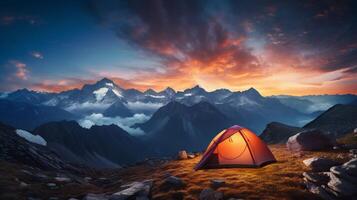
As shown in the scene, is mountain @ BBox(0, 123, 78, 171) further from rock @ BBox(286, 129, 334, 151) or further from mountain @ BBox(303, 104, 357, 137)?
mountain @ BBox(303, 104, 357, 137)

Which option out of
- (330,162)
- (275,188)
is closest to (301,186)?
(275,188)

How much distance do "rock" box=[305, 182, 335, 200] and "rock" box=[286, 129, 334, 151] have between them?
13879 millimetres

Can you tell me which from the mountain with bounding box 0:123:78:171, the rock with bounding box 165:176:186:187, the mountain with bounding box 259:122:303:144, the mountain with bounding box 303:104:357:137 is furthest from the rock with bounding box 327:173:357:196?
the mountain with bounding box 303:104:357:137

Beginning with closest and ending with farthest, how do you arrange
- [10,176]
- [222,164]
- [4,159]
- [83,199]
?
[83,199]
[10,176]
[222,164]
[4,159]

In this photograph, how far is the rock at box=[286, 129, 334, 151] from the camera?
25.9 m

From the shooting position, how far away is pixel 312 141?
26219 millimetres

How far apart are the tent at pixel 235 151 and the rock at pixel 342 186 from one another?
831 cm

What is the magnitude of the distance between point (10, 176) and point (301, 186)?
21249 millimetres

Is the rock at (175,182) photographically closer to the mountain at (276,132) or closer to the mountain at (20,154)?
the mountain at (20,154)

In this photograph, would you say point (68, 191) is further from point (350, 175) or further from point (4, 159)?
point (350, 175)

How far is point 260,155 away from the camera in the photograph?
21484mm

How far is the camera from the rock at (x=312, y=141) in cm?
2594

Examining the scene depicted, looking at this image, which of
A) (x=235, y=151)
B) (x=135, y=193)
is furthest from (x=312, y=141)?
(x=135, y=193)

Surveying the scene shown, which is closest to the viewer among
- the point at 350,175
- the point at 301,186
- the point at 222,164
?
the point at 350,175
